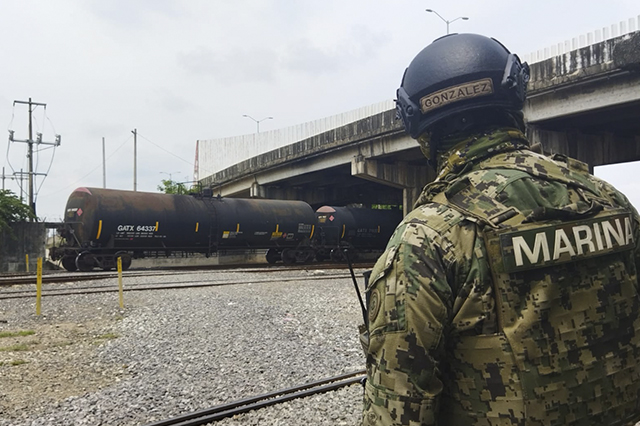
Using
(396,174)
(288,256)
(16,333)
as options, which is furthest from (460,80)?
(396,174)

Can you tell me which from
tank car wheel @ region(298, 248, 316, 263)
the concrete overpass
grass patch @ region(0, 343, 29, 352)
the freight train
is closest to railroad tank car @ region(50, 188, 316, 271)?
the freight train

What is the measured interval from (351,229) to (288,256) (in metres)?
3.92

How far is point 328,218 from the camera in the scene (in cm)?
2652

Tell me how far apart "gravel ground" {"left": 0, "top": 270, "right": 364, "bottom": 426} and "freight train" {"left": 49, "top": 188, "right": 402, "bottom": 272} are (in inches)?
312

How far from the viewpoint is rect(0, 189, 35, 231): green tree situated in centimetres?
2328

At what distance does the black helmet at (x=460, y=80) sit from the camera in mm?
1843

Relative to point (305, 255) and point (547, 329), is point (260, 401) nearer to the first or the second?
point (547, 329)

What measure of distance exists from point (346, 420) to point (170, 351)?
329 centimetres

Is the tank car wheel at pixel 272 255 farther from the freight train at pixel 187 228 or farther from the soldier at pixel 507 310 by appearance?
the soldier at pixel 507 310

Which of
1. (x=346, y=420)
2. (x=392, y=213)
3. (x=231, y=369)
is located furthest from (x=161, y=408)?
(x=392, y=213)

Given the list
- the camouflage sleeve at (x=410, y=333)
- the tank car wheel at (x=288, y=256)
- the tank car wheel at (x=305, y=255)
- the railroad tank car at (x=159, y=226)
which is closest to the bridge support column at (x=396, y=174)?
the railroad tank car at (x=159, y=226)

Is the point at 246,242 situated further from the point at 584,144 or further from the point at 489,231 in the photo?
the point at 489,231

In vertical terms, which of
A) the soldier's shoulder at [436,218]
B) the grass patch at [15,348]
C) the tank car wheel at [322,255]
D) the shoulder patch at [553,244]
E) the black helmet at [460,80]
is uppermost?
the black helmet at [460,80]

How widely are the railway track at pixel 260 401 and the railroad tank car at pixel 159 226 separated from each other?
52.7 feet
